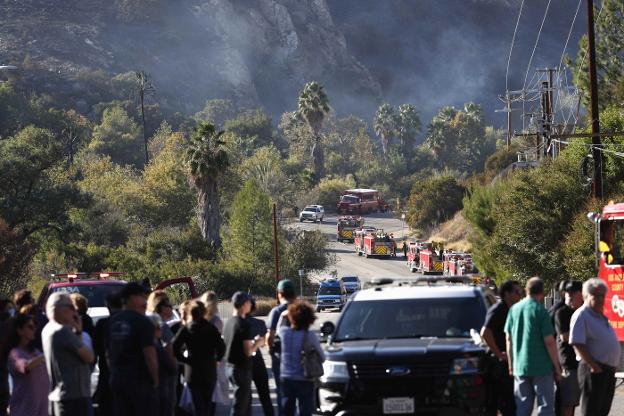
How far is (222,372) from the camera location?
1400 cm

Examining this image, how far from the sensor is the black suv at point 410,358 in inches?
538

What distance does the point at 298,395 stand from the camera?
13.3 metres

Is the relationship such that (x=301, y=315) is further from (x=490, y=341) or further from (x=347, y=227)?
(x=347, y=227)

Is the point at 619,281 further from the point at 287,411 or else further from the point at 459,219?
the point at 459,219

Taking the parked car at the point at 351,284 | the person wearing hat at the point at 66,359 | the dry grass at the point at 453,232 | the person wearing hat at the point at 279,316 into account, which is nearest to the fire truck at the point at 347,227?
the dry grass at the point at 453,232

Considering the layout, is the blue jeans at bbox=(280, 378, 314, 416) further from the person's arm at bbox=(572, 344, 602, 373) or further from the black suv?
the person's arm at bbox=(572, 344, 602, 373)

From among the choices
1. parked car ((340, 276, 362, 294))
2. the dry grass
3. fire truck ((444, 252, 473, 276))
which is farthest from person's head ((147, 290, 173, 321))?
the dry grass

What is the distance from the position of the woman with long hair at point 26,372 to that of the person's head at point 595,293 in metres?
5.44

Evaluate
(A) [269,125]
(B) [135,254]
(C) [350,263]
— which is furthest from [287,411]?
(A) [269,125]

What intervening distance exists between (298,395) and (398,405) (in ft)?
3.73

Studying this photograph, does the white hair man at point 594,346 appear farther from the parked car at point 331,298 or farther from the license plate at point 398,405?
the parked car at point 331,298

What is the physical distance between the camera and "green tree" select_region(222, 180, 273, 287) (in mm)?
73812

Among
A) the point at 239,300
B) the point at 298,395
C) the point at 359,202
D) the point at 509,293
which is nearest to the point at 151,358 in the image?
the point at 298,395

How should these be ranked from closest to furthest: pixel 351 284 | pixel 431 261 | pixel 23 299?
pixel 23 299, pixel 351 284, pixel 431 261
